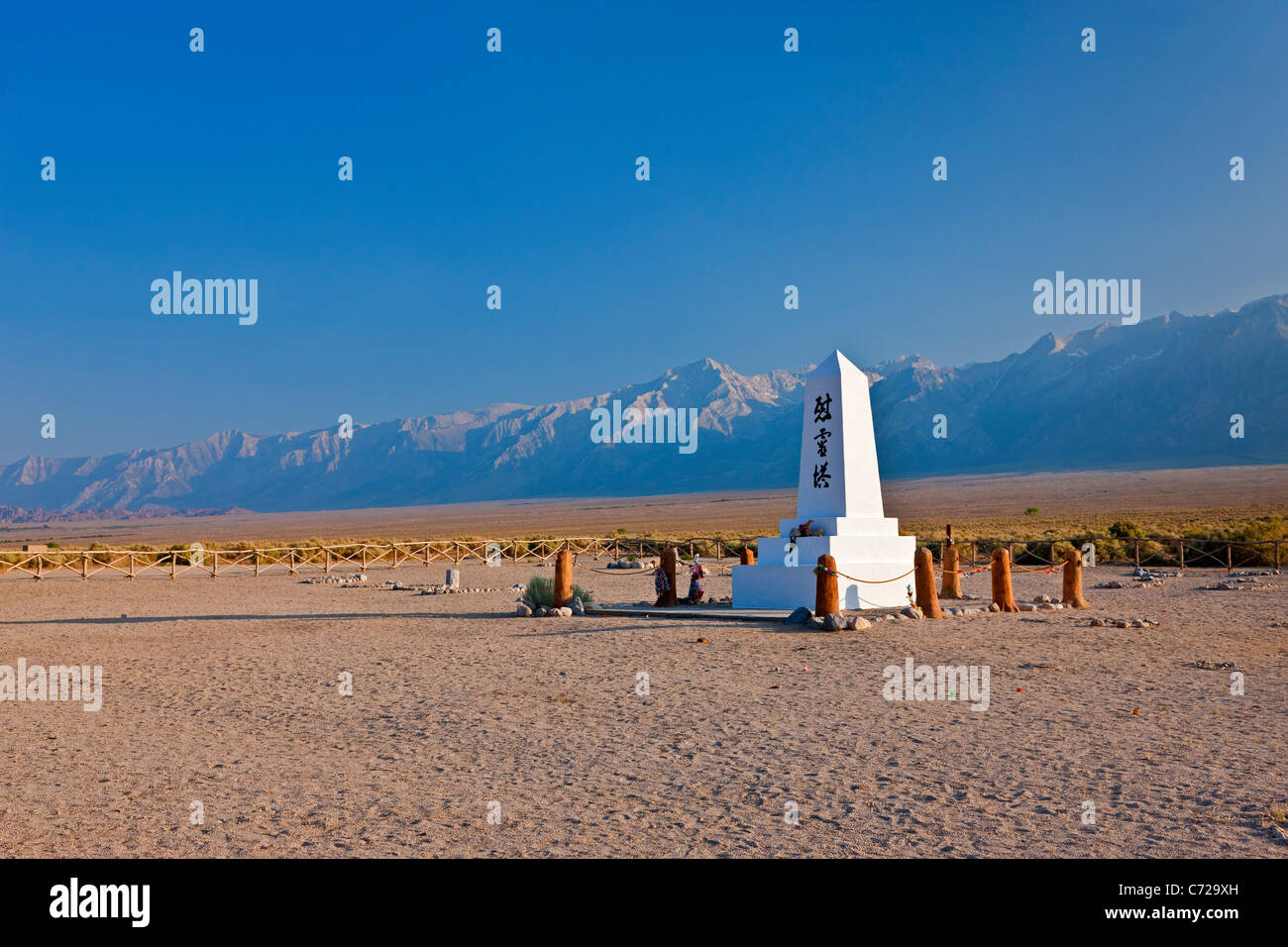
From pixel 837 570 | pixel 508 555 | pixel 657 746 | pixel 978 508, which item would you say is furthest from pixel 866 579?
pixel 978 508

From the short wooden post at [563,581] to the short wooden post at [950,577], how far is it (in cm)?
812

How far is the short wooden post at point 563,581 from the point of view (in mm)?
17953

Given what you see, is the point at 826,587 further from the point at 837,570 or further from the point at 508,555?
the point at 508,555

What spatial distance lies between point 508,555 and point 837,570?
24363 mm

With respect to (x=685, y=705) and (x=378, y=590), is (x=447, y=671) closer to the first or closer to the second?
(x=685, y=705)

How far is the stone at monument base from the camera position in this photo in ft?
54.9

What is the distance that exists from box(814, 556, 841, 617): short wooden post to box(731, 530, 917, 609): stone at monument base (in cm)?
105

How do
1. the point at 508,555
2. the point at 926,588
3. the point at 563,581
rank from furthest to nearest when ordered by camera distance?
the point at 508,555
the point at 563,581
the point at 926,588

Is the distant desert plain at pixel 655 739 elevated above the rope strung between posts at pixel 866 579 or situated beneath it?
situated beneath

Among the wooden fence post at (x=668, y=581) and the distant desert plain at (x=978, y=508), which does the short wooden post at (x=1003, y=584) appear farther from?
the distant desert plain at (x=978, y=508)

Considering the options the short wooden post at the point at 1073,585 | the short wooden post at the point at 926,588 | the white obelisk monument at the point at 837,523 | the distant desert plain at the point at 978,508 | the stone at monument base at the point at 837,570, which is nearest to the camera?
the short wooden post at the point at 926,588

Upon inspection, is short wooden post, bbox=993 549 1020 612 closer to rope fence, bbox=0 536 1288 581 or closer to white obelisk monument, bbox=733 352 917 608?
white obelisk monument, bbox=733 352 917 608

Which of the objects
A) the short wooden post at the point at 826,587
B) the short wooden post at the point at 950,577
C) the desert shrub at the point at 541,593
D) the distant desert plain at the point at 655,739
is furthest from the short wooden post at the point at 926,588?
the desert shrub at the point at 541,593

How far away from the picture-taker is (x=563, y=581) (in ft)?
59.5
